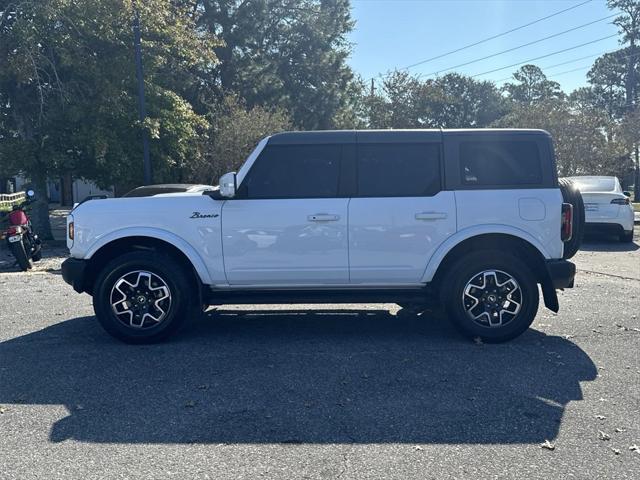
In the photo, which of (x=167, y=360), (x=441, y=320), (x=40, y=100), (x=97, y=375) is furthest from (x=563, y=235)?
(x=40, y=100)

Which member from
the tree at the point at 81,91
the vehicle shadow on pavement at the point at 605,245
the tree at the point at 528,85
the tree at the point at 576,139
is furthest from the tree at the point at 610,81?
the tree at the point at 81,91

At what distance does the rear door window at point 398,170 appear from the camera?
5844 mm

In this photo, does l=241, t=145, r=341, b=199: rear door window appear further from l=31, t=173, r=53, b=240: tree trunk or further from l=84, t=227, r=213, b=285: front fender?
l=31, t=173, r=53, b=240: tree trunk

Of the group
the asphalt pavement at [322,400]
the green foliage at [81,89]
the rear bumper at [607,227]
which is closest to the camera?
the asphalt pavement at [322,400]

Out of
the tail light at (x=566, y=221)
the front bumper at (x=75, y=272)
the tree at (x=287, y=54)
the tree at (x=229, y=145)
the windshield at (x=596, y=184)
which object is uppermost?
the tree at (x=287, y=54)

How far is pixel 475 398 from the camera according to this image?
4492mm

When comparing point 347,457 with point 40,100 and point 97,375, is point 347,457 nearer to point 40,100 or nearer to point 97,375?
point 97,375

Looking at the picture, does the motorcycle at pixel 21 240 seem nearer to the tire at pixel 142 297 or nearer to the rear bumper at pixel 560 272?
the tire at pixel 142 297

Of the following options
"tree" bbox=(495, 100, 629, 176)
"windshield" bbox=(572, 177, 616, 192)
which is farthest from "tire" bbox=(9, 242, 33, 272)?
"tree" bbox=(495, 100, 629, 176)

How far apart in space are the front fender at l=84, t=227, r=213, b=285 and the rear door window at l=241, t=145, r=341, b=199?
74 centimetres

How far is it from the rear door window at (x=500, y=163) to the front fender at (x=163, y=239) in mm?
2600

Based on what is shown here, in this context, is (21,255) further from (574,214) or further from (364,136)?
(574,214)

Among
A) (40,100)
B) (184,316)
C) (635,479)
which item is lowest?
(635,479)

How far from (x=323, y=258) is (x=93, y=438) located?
104 inches
